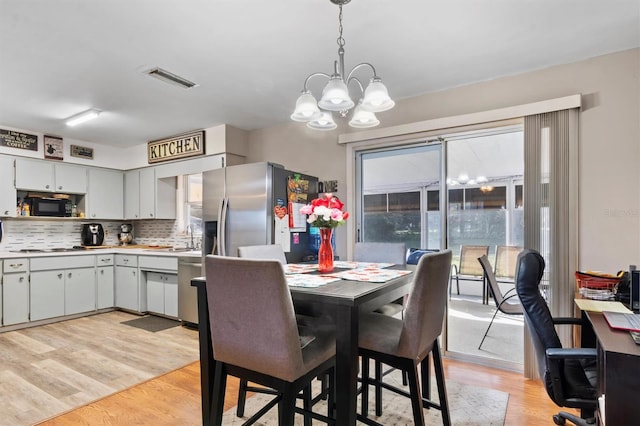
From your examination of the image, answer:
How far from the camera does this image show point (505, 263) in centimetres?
344

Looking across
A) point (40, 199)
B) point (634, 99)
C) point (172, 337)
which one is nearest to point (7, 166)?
point (40, 199)

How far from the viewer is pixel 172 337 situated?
12.3 feet

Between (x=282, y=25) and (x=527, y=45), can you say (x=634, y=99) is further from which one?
(x=282, y=25)

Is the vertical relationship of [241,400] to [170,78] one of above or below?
below

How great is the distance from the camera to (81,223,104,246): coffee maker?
5070mm

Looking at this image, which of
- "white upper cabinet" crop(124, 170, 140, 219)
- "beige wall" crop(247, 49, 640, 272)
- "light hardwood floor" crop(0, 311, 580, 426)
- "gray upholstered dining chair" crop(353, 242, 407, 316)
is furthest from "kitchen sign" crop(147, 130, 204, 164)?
"beige wall" crop(247, 49, 640, 272)

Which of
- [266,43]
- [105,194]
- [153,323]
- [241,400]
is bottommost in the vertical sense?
[153,323]

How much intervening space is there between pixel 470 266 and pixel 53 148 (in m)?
5.34

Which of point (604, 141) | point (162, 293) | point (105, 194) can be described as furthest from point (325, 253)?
point (105, 194)

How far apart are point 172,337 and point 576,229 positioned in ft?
12.5

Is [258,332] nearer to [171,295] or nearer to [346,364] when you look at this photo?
[346,364]

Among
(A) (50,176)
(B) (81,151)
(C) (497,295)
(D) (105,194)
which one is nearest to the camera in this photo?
(C) (497,295)

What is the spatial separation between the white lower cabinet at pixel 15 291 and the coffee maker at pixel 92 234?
1.03 m

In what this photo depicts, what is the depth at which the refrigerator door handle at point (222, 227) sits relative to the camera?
3623mm
